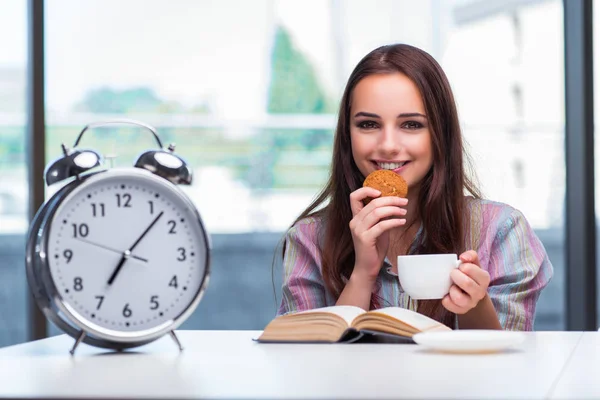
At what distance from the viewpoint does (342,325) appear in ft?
4.01

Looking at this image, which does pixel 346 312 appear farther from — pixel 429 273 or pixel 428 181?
pixel 428 181

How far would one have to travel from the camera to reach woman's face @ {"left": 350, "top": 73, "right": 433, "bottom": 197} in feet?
5.72

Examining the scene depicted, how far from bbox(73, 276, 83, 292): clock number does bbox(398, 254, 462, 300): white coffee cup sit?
470 millimetres

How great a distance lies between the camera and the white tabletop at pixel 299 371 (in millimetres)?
806

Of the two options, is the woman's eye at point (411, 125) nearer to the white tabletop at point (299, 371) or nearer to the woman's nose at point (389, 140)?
the woman's nose at point (389, 140)

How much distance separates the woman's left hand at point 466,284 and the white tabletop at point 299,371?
11 cm

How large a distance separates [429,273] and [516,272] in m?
0.48

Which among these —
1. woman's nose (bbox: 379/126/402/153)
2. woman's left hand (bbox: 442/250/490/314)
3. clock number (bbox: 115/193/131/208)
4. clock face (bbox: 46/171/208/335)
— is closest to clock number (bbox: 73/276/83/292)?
clock face (bbox: 46/171/208/335)

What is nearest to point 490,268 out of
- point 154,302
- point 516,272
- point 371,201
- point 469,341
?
point 516,272

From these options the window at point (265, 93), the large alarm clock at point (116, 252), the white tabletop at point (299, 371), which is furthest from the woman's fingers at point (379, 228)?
the window at point (265, 93)

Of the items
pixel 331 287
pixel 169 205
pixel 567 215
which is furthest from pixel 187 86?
pixel 169 205

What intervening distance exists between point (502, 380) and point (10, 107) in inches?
180

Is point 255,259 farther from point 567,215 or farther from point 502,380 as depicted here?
point 502,380

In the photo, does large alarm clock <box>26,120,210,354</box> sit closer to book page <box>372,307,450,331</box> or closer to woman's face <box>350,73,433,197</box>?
book page <box>372,307,450,331</box>
